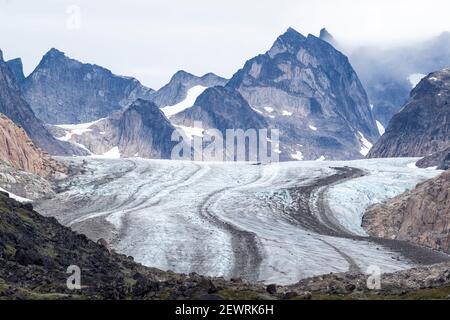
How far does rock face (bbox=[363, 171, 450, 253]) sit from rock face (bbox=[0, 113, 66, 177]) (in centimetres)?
4565

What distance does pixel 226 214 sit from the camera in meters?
80.6

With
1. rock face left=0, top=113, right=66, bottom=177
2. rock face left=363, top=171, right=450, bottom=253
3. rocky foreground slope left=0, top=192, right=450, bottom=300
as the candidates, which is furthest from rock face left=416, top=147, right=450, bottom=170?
rocky foreground slope left=0, top=192, right=450, bottom=300

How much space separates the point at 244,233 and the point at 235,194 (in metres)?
27.0

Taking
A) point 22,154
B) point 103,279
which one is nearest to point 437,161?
point 22,154

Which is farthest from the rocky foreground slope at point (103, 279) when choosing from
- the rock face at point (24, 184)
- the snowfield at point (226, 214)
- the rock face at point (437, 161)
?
the rock face at point (437, 161)

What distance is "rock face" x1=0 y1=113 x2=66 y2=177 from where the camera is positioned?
102 m

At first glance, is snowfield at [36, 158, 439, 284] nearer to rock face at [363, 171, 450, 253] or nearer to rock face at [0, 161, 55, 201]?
rock face at [0, 161, 55, 201]

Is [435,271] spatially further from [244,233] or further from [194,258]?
[244,233]

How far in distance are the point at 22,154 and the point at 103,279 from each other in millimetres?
72778

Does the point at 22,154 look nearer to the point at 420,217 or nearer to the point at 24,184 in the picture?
the point at 24,184

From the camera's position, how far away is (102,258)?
42.2m
